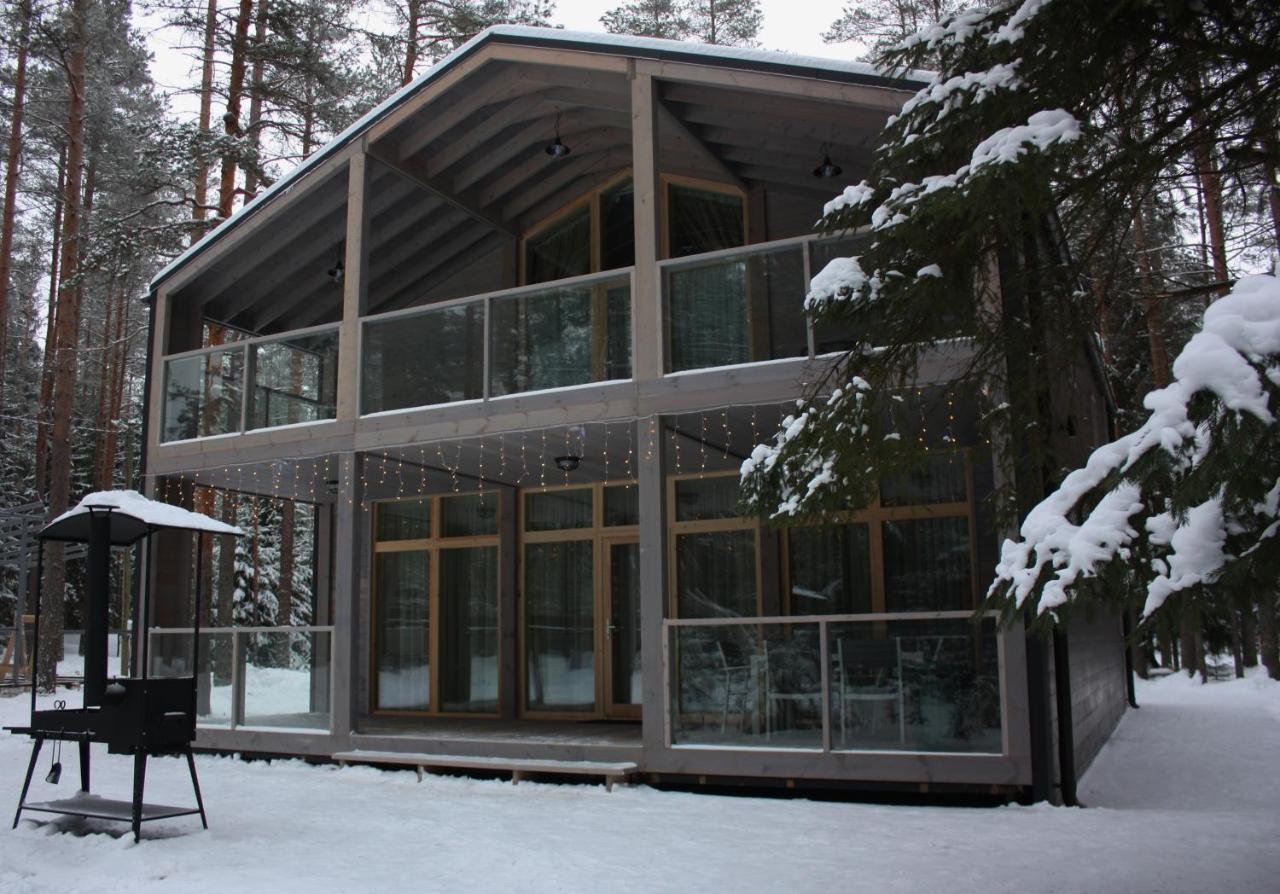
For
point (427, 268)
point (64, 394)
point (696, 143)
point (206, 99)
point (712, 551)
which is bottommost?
point (712, 551)

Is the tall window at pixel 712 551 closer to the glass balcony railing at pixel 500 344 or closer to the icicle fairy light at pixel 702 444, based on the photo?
the icicle fairy light at pixel 702 444

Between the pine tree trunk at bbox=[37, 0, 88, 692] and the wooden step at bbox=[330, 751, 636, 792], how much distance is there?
984 centimetres

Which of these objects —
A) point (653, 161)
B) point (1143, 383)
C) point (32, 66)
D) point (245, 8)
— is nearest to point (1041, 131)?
point (653, 161)

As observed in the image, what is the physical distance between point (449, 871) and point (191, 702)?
7.53 feet

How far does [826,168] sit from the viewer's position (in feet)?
31.4

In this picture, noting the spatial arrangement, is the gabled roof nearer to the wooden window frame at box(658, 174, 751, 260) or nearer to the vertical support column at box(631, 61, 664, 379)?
the vertical support column at box(631, 61, 664, 379)

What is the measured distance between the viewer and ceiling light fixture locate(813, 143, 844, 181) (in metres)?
9.59

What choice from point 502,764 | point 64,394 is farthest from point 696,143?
point 64,394

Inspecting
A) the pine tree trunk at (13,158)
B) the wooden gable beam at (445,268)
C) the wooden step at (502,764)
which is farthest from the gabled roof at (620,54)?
the pine tree trunk at (13,158)

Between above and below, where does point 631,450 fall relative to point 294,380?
below

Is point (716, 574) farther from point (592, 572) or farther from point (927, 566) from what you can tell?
point (927, 566)

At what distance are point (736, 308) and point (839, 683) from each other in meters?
3.00

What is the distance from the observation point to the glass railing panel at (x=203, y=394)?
36.0 ft

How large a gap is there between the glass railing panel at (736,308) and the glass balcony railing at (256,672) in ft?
13.7
